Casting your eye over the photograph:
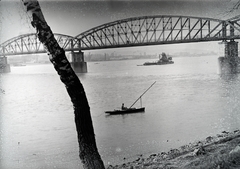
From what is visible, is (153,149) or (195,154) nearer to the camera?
(195,154)

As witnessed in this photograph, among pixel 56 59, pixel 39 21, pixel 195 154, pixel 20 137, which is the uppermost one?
pixel 39 21

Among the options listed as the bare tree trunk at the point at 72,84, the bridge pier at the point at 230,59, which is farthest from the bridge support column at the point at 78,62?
the bare tree trunk at the point at 72,84

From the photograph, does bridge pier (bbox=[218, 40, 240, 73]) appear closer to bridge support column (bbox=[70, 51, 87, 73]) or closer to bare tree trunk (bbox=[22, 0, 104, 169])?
bridge support column (bbox=[70, 51, 87, 73])

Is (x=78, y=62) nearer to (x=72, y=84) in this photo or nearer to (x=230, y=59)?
(x=230, y=59)

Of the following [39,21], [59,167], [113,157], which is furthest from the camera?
[113,157]

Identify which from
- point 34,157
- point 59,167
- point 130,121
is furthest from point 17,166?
point 130,121

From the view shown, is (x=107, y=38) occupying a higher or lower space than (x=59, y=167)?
higher

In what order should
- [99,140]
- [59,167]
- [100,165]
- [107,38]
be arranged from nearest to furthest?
[100,165], [59,167], [99,140], [107,38]

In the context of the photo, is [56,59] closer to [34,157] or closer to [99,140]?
[34,157]
